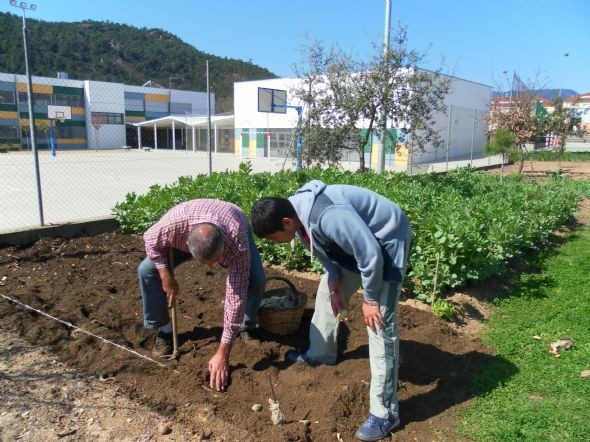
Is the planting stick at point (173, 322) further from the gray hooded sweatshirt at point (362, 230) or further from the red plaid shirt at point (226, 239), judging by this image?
the gray hooded sweatshirt at point (362, 230)

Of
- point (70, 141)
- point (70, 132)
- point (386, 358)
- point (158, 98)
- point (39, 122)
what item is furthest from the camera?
point (158, 98)

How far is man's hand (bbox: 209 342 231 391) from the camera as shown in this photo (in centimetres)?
309

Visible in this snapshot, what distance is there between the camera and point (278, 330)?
12.6ft

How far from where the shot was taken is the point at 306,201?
2.65 metres

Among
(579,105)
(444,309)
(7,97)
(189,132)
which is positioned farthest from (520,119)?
(7,97)

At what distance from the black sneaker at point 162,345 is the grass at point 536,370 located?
2116mm

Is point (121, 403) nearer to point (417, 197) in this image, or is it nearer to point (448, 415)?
point (448, 415)

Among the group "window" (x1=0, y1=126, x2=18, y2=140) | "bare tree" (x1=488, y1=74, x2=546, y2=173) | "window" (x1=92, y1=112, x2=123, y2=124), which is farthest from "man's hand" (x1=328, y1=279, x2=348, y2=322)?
"window" (x1=92, y1=112, x2=123, y2=124)

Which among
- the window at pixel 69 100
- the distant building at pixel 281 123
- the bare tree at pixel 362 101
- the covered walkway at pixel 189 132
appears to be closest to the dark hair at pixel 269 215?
the bare tree at pixel 362 101

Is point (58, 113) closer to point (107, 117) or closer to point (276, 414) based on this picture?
point (107, 117)

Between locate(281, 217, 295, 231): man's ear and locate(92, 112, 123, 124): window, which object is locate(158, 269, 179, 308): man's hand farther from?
locate(92, 112, 123, 124): window

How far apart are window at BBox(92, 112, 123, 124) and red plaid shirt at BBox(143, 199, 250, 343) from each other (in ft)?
155

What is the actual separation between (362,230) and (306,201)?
1.19 ft

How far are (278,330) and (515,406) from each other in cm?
174
